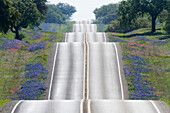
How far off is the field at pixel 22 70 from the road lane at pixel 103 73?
5.55 meters

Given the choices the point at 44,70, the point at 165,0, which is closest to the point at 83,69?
the point at 44,70

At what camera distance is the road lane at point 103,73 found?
31.3 m

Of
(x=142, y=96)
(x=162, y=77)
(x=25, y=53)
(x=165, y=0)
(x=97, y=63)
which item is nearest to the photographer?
(x=142, y=96)

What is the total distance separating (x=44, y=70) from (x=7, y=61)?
264 inches

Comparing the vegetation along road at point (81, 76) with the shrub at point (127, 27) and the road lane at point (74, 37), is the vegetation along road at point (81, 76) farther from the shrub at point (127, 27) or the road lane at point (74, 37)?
the shrub at point (127, 27)

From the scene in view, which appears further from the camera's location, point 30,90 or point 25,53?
point 25,53

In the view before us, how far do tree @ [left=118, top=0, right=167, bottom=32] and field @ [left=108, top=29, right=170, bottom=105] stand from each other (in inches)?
668

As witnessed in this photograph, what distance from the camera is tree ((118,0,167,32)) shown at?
215 ft

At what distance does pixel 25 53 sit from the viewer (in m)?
44.6

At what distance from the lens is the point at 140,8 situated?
6669 centimetres

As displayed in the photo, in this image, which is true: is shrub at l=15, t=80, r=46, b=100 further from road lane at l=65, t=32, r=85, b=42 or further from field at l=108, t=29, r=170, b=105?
road lane at l=65, t=32, r=85, b=42

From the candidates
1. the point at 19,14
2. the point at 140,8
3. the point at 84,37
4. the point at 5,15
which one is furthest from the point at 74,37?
the point at 5,15

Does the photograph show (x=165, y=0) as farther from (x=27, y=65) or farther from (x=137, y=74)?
(x=27, y=65)

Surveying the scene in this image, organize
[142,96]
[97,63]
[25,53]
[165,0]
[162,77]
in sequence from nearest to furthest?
[142,96] → [162,77] → [97,63] → [25,53] → [165,0]
